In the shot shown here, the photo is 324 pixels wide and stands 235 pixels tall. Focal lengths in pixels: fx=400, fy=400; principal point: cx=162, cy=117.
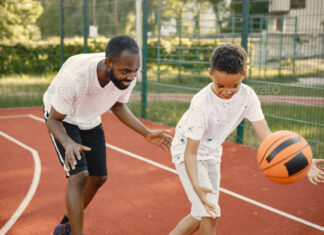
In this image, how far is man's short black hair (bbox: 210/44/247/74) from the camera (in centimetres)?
A: 258

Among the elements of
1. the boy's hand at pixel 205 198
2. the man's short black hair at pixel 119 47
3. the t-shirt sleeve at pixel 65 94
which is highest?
the man's short black hair at pixel 119 47

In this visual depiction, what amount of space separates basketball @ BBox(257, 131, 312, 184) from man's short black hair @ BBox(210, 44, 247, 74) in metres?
0.58

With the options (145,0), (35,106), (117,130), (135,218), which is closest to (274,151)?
(135,218)

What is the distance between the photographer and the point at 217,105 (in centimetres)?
284

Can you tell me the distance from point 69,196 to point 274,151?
1.57 m

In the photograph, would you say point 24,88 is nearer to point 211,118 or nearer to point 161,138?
point 161,138

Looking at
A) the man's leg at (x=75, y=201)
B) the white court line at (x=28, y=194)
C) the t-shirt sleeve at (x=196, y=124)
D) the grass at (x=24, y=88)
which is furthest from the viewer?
the grass at (x=24, y=88)

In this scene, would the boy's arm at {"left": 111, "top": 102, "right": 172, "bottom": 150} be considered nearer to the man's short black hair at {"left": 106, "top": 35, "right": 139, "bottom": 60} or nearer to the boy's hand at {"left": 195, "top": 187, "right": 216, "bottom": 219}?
the man's short black hair at {"left": 106, "top": 35, "right": 139, "bottom": 60}

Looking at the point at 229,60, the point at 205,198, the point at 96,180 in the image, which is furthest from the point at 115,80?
the point at 205,198

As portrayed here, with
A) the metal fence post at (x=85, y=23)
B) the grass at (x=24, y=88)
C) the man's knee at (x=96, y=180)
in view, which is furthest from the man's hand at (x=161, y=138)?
the grass at (x=24, y=88)

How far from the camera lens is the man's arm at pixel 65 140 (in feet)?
9.07

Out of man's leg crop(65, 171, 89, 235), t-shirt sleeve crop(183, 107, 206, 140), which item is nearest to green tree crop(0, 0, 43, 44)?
man's leg crop(65, 171, 89, 235)

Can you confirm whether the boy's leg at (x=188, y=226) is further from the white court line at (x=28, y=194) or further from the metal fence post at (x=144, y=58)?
the metal fence post at (x=144, y=58)

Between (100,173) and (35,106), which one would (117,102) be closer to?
(100,173)
